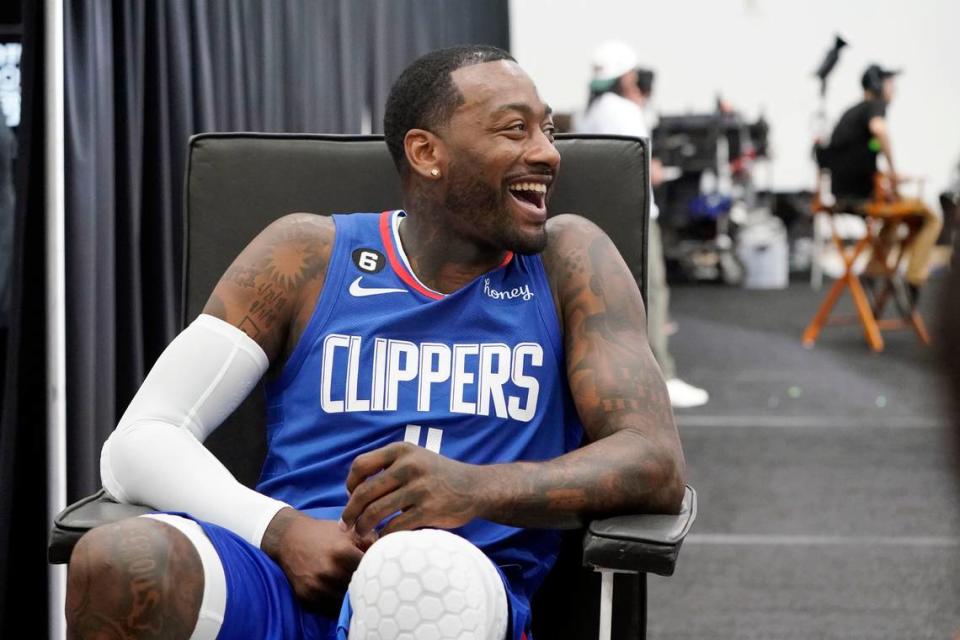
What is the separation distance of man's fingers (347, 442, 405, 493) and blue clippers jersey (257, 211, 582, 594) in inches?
6.6

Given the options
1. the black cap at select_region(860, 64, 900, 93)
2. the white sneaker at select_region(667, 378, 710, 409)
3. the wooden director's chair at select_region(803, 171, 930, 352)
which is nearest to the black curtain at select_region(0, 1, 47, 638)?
the white sneaker at select_region(667, 378, 710, 409)

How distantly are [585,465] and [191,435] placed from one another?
46 centimetres

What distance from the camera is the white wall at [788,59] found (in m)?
9.02

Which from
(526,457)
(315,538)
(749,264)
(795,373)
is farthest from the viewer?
(749,264)

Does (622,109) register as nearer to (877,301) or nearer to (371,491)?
(877,301)

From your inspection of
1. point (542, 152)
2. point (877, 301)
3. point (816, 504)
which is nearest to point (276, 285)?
point (542, 152)

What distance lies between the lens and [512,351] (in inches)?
57.1

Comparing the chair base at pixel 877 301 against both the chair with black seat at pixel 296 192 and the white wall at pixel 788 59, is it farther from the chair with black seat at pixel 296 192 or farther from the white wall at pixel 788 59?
the chair with black seat at pixel 296 192

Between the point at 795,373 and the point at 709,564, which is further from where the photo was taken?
the point at 795,373

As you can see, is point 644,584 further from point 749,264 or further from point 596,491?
point 749,264

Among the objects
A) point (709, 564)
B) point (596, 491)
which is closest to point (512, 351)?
point (596, 491)

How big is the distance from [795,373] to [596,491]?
13.4 ft

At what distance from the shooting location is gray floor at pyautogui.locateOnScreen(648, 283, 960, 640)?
94.6 inches

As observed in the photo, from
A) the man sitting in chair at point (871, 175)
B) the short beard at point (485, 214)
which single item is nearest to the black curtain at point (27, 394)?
the short beard at point (485, 214)
